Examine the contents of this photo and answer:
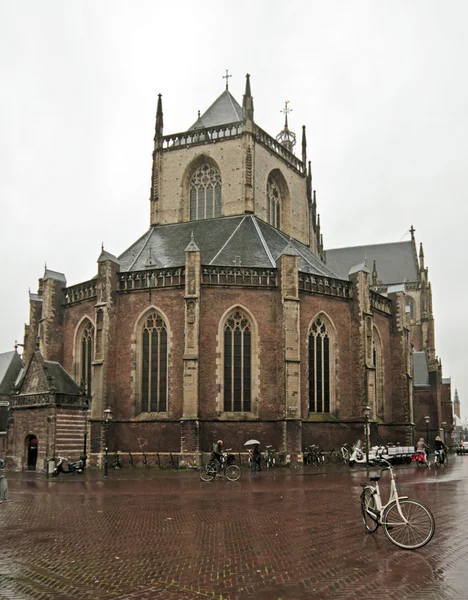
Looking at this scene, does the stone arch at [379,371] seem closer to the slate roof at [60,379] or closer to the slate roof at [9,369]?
the slate roof at [60,379]

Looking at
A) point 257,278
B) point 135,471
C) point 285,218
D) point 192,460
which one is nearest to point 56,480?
point 135,471

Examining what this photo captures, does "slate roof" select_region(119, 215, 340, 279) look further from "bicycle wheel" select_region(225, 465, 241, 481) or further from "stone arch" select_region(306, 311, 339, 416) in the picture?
"bicycle wheel" select_region(225, 465, 241, 481)

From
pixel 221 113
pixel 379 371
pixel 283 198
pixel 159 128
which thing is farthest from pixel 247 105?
pixel 379 371

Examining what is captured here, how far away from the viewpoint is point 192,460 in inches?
1220

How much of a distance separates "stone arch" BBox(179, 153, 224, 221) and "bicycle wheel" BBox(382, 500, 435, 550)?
3479 centimetres

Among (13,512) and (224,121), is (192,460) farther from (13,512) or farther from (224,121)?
(224,121)

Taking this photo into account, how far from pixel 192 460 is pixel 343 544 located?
2078cm

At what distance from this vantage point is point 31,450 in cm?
3362

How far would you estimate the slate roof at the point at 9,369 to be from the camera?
1976 inches

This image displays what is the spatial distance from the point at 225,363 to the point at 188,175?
16.3 meters

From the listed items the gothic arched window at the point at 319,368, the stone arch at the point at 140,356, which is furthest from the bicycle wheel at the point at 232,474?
the gothic arched window at the point at 319,368

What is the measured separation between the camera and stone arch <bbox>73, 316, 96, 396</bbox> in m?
37.5

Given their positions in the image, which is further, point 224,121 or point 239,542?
point 224,121

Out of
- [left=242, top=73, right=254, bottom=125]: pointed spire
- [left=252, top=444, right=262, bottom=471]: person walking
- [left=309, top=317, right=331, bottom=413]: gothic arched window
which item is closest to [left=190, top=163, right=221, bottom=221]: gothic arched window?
[left=242, top=73, right=254, bottom=125]: pointed spire
